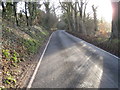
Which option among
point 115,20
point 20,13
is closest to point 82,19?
point 20,13

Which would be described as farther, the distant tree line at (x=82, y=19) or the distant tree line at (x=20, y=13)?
the distant tree line at (x=20, y=13)

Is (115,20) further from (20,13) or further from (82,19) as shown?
(82,19)

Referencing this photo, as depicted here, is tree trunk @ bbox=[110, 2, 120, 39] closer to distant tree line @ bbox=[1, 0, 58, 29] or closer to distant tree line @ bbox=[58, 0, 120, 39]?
distant tree line @ bbox=[58, 0, 120, 39]

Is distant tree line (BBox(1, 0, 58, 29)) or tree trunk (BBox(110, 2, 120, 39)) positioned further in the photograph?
distant tree line (BBox(1, 0, 58, 29))

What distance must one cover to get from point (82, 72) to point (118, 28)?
9.36 m

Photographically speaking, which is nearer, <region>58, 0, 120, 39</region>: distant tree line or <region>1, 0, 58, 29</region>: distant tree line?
<region>58, 0, 120, 39</region>: distant tree line

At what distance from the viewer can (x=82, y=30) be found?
37.8 m

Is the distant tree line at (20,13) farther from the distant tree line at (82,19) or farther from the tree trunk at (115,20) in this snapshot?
the tree trunk at (115,20)

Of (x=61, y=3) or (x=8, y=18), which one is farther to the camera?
(x=61, y=3)

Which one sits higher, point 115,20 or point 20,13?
point 20,13

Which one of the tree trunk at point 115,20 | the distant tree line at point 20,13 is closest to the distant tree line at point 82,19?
the tree trunk at point 115,20

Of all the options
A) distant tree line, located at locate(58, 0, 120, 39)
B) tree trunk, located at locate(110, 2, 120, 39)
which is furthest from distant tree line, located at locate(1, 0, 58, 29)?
tree trunk, located at locate(110, 2, 120, 39)

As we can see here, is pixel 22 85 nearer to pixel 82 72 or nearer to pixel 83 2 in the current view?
pixel 82 72

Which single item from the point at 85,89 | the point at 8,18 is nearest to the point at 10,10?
the point at 8,18
